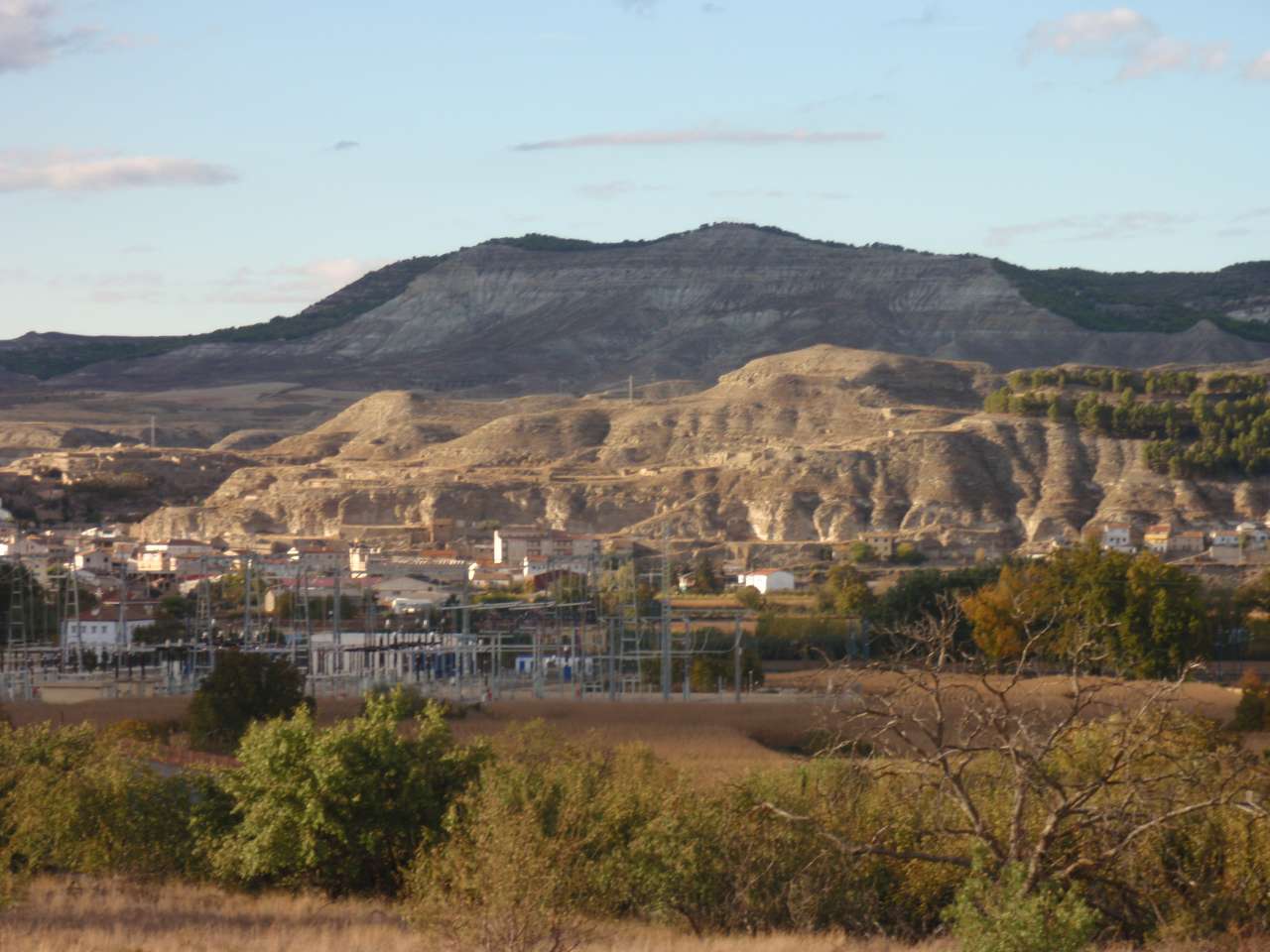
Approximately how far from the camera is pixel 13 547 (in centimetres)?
7500

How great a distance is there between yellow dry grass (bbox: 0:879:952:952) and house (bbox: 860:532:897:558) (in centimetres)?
6280

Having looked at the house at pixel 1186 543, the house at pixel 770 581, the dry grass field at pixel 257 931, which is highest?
the house at pixel 1186 543

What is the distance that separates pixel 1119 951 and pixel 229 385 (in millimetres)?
171149

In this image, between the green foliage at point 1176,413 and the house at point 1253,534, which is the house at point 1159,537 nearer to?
the house at point 1253,534

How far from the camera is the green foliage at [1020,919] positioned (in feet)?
55.2

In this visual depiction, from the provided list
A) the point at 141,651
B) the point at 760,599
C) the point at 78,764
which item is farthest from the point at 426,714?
the point at 760,599

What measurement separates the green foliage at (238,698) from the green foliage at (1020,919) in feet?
69.1

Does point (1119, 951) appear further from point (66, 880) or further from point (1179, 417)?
point (1179, 417)

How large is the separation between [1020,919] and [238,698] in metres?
24.5

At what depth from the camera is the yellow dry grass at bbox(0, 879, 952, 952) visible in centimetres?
1947

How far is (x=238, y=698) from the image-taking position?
1543 inches

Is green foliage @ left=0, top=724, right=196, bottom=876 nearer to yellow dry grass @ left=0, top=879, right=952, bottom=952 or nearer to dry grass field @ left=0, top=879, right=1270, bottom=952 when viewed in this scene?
yellow dry grass @ left=0, top=879, right=952, bottom=952

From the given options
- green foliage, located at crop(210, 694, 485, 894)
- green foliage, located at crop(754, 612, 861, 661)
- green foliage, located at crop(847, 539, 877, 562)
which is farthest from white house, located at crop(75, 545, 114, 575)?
green foliage, located at crop(210, 694, 485, 894)

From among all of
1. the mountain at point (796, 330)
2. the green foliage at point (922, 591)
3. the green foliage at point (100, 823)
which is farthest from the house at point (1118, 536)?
the mountain at point (796, 330)
